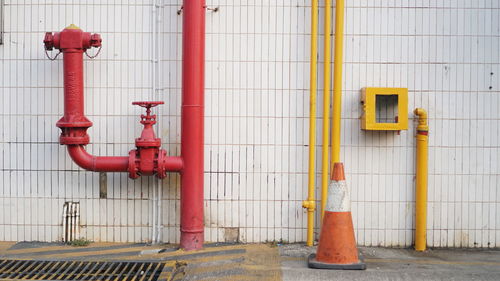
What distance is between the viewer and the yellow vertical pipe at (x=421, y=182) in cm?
696

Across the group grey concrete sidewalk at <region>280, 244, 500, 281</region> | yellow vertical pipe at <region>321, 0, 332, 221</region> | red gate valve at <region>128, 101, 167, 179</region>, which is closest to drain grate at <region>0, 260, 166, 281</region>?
red gate valve at <region>128, 101, 167, 179</region>

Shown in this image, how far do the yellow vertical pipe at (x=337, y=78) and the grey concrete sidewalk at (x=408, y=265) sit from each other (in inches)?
45.2

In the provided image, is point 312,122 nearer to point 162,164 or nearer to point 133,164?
point 162,164

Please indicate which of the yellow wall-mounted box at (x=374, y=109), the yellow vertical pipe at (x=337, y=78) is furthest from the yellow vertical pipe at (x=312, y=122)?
the yellow wall-mounted box at (x=374, y=109)

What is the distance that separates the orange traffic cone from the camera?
6.11 metres

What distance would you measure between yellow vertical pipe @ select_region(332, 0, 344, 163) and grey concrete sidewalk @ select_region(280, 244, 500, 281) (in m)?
1.15

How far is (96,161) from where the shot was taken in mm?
6816

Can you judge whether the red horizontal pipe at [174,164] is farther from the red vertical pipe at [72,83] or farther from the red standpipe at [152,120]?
the red vertical pipe at [72,83]

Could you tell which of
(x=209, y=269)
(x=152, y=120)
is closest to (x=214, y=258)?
(x=209, y=269)

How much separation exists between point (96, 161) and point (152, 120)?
77 cm

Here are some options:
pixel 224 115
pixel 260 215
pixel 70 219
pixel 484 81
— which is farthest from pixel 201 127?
pixel 484 81

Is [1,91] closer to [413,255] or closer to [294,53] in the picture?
[294,53]

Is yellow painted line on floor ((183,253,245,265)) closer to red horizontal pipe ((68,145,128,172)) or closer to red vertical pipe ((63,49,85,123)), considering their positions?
red horizontal pipe ((68,145,128,172))

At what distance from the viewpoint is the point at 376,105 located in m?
7.11
